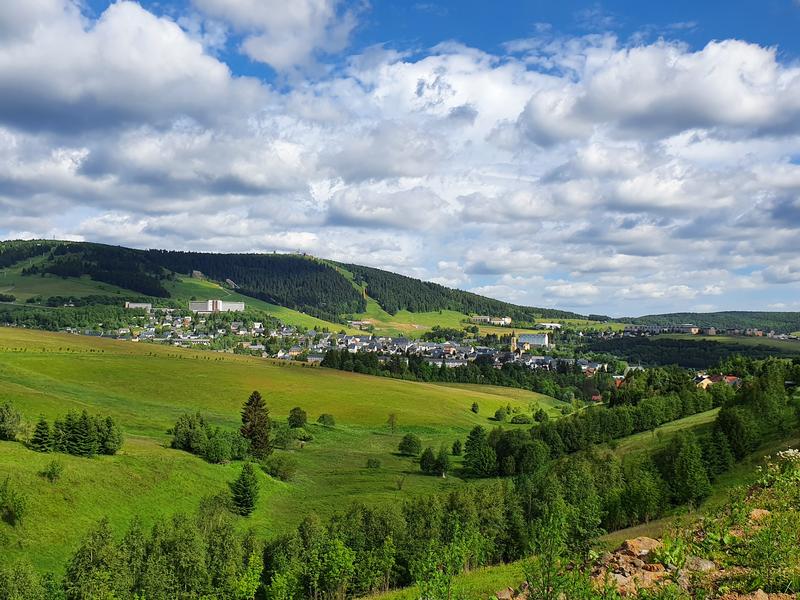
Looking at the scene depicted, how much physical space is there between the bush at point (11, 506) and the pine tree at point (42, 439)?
1592cm

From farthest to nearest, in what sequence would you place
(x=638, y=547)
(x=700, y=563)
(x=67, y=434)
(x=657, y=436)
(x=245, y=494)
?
(x=657, y=436) → (x=245, y=494) → (x=67, y=434) → (x=638, y=547) → (x=700, y=563)

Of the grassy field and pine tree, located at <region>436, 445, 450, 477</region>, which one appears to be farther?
pine tree, located at <region>436, 445, 450, 477</region>

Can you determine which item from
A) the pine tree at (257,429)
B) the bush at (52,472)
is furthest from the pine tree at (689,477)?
the bush at (52,472)

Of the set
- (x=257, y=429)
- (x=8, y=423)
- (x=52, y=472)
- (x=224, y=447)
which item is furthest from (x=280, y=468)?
(x=8, y=423)

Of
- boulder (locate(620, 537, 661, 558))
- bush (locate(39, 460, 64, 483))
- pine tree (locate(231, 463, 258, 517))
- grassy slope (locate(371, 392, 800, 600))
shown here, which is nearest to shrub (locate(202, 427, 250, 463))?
pine tree (locate(231, 463, 258, 517))

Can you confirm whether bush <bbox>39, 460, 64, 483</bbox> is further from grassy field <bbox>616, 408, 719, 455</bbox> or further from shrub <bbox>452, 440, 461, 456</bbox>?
grassy field <bbox>616, 408, 719, 455</bbox>

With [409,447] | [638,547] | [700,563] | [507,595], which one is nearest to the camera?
[700,563]

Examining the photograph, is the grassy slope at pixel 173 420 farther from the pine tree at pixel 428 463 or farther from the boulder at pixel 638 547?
the boulder at pixel 638 547

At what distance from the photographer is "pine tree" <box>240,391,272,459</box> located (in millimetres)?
89456

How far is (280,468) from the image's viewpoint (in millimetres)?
80250

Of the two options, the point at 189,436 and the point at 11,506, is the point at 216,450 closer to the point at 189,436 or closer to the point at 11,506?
the point at 189,436

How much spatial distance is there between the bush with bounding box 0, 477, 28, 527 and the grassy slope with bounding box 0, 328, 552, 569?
3.01 ft

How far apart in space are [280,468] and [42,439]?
99.8 ft

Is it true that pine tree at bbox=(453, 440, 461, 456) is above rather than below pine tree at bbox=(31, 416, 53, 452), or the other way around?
below
